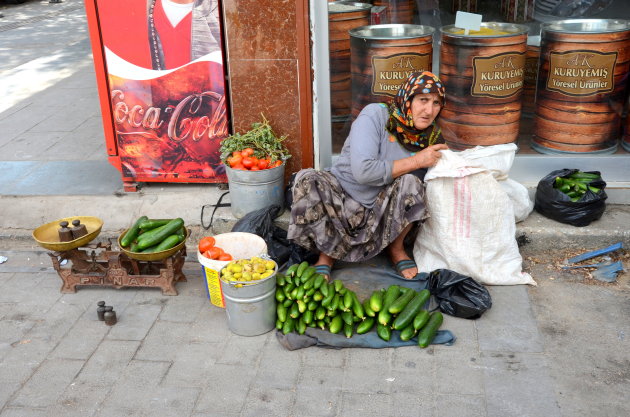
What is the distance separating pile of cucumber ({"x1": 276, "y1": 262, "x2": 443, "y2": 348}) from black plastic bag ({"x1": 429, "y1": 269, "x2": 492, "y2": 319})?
18 centimetres

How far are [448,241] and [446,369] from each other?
1.02 metres

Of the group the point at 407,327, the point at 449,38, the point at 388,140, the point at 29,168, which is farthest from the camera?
the point at 29,168

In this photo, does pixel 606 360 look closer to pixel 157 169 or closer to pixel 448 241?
pixel 448 241

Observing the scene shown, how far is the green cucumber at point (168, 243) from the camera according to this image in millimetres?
4012

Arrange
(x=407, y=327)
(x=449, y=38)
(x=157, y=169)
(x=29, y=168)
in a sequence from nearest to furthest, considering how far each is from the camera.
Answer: (x=407, y=327), (x=449, y=38), (x=157, y=169), (x=29, y=168)

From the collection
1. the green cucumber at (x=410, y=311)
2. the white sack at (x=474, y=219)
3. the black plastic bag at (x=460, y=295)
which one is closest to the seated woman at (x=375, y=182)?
the white sack at (x=474, y=219)

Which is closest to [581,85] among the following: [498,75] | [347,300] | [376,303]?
[498,75]

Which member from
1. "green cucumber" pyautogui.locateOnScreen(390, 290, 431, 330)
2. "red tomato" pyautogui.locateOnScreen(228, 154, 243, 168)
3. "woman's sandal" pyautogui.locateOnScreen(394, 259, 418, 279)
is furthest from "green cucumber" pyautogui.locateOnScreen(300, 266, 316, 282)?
"red tomato" pyautogui.locateOnScreen(228, 154, 243, 168)

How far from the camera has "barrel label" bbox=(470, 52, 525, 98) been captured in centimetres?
459

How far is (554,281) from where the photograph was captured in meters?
4.23

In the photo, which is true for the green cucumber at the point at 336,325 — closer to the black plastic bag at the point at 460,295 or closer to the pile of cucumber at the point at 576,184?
the black plastic bag at the point at 460,295

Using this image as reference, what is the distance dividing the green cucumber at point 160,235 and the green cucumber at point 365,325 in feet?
4.61

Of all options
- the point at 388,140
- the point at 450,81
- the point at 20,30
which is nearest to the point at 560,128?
the point at 450,81

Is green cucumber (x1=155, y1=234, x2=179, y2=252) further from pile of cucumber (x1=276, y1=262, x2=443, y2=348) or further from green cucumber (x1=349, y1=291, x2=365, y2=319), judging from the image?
green cucumber (x1=349, y1=291, x2=365, y2=319)
